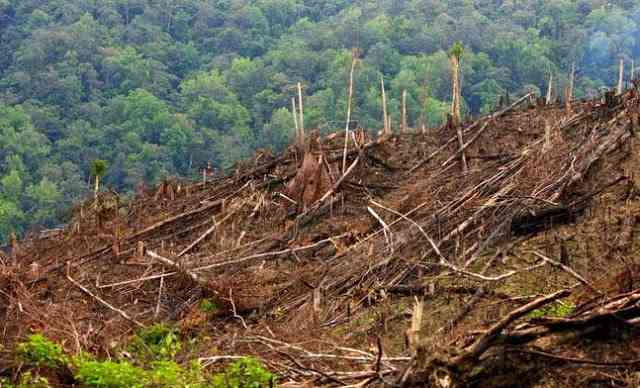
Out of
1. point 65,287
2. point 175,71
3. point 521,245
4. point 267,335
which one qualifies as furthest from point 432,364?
point 175,71

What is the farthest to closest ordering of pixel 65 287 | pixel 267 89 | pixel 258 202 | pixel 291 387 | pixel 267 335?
pixel 267 89 → pixel 258 202 → pixel 65 287 → pixel 267 335 → pixel 291 387

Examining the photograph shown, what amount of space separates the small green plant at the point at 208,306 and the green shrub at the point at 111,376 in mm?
2687

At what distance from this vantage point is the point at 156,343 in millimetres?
8156

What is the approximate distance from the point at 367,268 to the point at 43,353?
307cm

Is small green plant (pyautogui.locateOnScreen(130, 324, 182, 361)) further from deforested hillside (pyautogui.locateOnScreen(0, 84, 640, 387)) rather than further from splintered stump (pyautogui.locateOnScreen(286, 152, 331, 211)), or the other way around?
splintered stump (pyautogui.locateOnScreen(286, 152, 331, 211))

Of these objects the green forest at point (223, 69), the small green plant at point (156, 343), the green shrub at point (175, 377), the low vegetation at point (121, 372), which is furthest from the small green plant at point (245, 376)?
the green forest at point (223, 69)

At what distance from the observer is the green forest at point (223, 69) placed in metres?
48.1

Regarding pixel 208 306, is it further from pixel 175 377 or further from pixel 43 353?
pixel 175 377

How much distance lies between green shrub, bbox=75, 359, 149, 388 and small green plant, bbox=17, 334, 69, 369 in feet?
0.95

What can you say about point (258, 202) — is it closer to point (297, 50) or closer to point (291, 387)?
point (291, 387)

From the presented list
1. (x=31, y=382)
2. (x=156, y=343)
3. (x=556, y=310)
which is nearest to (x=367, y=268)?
(x=156, y=343)

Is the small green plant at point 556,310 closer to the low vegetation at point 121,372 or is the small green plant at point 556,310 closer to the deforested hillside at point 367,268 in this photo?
the deforested hillside at point 367,268

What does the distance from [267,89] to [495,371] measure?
178ft

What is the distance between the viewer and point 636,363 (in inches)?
204
